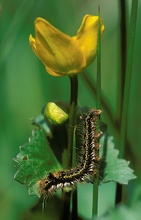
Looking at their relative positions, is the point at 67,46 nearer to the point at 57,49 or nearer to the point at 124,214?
the point at 57,49

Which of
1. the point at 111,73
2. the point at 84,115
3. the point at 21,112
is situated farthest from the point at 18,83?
the point at 84,115

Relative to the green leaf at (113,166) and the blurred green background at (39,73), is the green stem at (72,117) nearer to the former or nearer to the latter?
the green leaf at (113,166)

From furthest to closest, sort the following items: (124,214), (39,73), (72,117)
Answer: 1. (39,73)
2. (72,117)
3. (124,214)

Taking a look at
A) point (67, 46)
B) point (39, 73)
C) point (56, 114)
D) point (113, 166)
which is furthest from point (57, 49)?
point (39, 73)

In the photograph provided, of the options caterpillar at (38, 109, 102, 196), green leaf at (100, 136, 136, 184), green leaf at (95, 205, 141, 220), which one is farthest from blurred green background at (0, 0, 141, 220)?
green leaf at (95, 205, 141, 220)

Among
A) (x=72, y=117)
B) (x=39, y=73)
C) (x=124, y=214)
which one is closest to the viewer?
(x=124, y=214)

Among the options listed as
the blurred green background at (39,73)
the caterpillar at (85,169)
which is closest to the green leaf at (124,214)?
the caterpillar at (85,169)

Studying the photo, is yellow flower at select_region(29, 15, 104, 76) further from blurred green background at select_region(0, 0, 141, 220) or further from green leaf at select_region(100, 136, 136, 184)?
blurred green background at select_region(0, 0, 141, 220)
